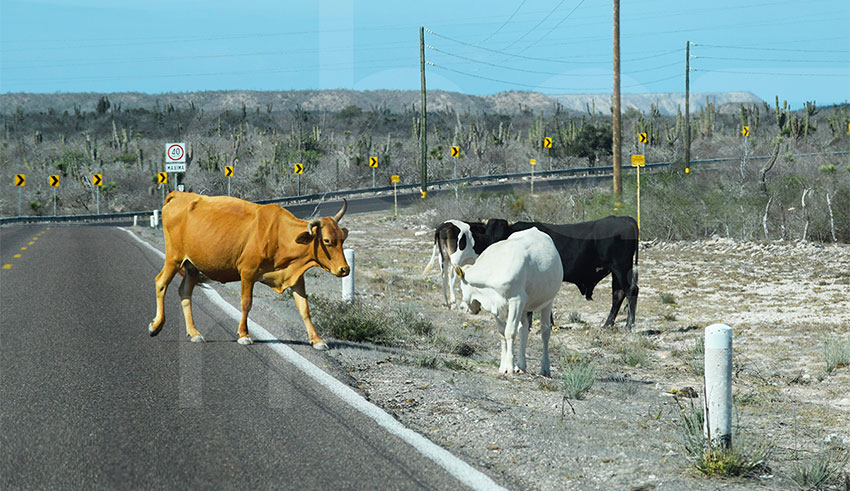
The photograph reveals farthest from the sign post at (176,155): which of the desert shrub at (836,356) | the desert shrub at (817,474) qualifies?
the desert shrub at (817,474)

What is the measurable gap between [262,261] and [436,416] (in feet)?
10.4

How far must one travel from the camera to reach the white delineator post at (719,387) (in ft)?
20.6

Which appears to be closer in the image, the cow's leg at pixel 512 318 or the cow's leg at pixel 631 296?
the cow's leg at pixel 512 318

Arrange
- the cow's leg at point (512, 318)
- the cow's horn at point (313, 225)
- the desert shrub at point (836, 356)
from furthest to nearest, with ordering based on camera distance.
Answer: the desert shrub at point (836, 356) < the cow's horn at point (313, 225) < the cow's leg at point (512, 318)

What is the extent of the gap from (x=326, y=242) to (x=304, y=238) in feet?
0.80

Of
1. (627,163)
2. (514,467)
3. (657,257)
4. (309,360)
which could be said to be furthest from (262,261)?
(627,163)

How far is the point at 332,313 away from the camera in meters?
12.3

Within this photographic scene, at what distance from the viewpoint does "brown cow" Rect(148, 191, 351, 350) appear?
9.71m

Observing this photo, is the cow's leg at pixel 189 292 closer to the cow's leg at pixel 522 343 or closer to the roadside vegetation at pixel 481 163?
the cow's leg at pixel 522 343

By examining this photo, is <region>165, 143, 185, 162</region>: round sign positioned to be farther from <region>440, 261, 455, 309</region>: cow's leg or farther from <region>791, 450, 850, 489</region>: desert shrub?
<region>791, 450, 850, 489</region>: desert shrub

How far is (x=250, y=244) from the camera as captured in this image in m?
9.78

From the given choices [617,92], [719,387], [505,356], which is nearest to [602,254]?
[505,356]

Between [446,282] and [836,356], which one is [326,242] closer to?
[836,356]

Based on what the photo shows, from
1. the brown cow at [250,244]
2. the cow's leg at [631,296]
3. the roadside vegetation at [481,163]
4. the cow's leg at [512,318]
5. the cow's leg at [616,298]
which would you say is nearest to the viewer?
the cow's leg at [512,318]
